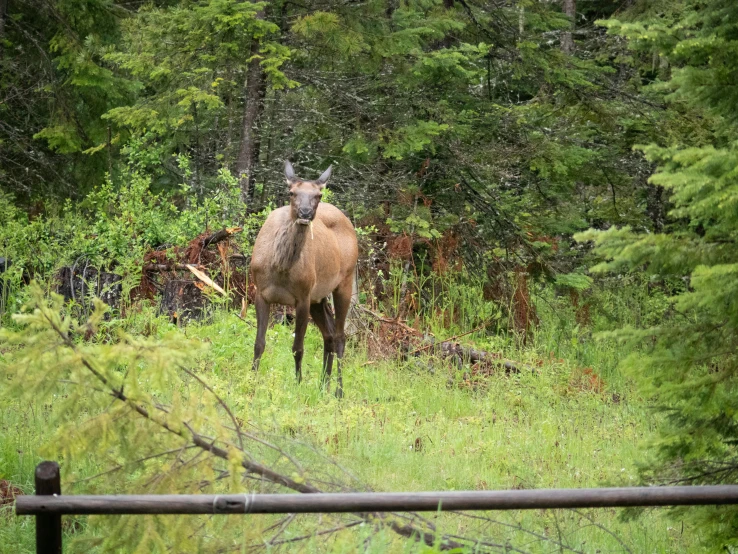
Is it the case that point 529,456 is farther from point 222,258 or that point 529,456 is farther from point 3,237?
point 3,237

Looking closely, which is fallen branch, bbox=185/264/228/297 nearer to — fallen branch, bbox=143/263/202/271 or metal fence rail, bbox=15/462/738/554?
fallen branch, bbox=143/263/202/271

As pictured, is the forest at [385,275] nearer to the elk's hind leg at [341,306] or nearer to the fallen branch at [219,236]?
the fallen branch at [219,236]

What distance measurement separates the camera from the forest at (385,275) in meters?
3.90

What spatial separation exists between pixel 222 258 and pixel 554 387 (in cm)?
431

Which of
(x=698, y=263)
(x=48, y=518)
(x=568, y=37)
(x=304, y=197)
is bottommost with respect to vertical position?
(x=48, y=518)

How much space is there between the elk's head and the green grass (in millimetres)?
1478

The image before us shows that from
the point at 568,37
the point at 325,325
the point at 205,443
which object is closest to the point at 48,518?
the point at 205,443

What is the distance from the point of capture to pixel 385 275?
41.8 ft

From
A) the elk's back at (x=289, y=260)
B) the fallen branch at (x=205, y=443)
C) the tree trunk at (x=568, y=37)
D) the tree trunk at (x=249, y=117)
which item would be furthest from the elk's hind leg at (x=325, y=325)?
the tree trunk at (x=568, y=37)

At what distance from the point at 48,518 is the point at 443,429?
13.8 ft

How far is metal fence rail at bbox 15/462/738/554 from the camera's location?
11.2 feet

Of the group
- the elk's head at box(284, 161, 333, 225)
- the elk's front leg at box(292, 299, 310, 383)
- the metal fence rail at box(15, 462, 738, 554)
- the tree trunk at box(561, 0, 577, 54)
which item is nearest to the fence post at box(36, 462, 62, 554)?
the metal fence rail at box(15, 462, 738, 554)

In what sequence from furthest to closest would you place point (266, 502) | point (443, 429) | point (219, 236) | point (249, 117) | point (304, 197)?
point (249, 117)
point (219, 236)
point (304, 197)
point (443, 429)
point (266, 502)

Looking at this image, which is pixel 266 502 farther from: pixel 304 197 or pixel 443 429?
pixel 304 197
